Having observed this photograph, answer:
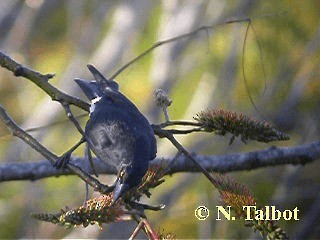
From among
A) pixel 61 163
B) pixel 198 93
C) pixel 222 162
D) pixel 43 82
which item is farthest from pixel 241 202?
pixel 198 93

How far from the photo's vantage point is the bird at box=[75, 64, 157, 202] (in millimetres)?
1361

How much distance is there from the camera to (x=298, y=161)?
2.12 m

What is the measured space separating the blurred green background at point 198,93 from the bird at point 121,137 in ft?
6.44

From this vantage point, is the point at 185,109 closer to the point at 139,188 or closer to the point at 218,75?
the point at 218,75

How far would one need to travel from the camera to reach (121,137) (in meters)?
1.42

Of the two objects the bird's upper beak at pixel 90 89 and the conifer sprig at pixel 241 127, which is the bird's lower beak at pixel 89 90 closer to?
the bird's upper beak at pixel 90 89

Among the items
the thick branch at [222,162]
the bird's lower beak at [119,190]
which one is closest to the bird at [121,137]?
the bird's lower beak at [119,190]

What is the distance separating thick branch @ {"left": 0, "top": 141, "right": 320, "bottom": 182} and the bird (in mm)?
531

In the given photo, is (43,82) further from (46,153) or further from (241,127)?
(241,127)

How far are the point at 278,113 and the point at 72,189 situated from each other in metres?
1.07

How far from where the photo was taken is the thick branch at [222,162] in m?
2.01

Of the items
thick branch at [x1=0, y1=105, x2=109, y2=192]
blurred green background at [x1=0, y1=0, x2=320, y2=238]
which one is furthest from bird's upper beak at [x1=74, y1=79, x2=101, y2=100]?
blurred green background at [x1=0, y1=0, x2=320, y2=238]

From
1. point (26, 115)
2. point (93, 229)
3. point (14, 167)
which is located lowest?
point (14, 167)

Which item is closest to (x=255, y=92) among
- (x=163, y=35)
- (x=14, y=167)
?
(x=163, y=35)
